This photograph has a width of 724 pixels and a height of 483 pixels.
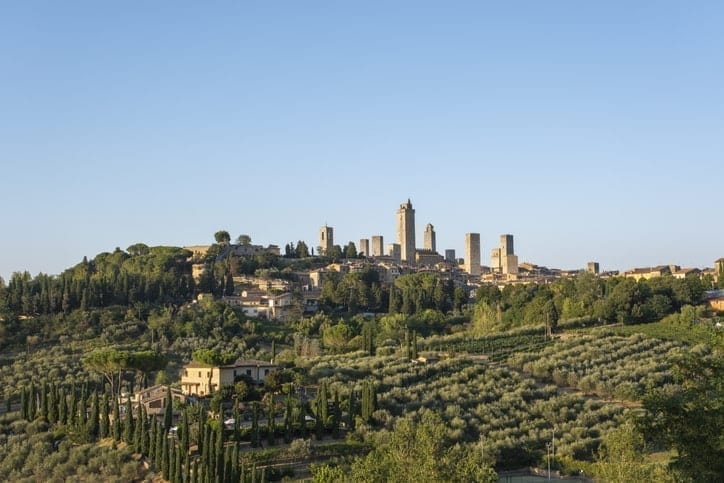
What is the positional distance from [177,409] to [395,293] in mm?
42271

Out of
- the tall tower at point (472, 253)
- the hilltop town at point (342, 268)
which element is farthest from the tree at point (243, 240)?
the tall tower at point (472, 253)

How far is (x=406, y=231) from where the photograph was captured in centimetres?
13250

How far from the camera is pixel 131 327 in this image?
205 ft

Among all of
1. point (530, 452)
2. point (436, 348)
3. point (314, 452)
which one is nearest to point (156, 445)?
point (314, 452)

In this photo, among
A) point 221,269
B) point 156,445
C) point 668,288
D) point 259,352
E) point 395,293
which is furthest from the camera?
point 221,269

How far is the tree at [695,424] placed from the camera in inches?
623

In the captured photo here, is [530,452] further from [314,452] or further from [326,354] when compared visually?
[326,354]

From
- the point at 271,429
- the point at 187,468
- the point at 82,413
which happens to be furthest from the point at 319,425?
the point at 82,413

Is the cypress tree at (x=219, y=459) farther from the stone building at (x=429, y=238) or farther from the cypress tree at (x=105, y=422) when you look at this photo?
the stone building at (x=429, y=238)

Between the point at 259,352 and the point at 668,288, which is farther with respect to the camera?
the point at 668,288

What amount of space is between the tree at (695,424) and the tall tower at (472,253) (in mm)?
120005

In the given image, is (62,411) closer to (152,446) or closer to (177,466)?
(152,446)

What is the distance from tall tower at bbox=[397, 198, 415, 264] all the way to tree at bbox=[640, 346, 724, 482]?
114427mm

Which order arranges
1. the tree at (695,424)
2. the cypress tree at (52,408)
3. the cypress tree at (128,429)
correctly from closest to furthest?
the tree at (695,424)
the cypress tree at (128,429)
the cypress tree at (52,408)
